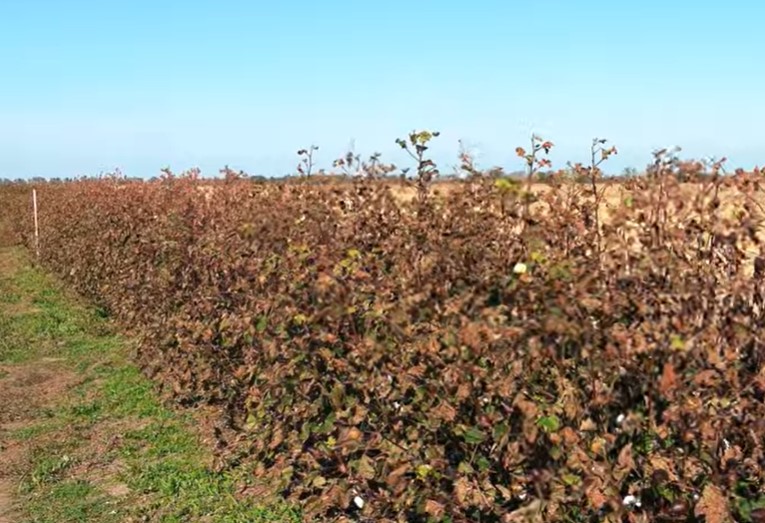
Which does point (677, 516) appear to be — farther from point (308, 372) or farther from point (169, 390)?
point (169, 390)

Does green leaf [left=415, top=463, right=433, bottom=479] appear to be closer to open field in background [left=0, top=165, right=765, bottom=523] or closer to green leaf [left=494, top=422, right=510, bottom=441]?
open field in background [left=0, top=165, right=765, bottom=523]

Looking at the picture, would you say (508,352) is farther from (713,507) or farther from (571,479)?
(713,507)

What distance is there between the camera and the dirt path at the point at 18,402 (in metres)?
5.36

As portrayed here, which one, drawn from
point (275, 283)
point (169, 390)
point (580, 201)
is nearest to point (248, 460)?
point (275, 283)

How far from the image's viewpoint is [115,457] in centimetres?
570

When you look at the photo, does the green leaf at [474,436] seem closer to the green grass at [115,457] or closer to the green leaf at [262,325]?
the green leaf at [262,325]

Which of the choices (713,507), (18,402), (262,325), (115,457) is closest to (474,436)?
(713,507)

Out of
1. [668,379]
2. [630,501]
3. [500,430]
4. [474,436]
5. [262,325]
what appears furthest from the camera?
[262,325]

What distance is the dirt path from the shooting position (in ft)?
17.6

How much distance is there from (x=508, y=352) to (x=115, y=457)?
12.3 ft

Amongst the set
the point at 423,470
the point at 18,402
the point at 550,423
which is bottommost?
the point at 18,402

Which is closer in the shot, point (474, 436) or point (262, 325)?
point (474, 436)

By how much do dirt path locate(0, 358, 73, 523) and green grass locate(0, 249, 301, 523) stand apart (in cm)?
7

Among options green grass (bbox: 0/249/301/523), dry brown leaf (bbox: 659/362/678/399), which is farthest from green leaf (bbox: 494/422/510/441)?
green grass (bbox: 0/249/301/523)
